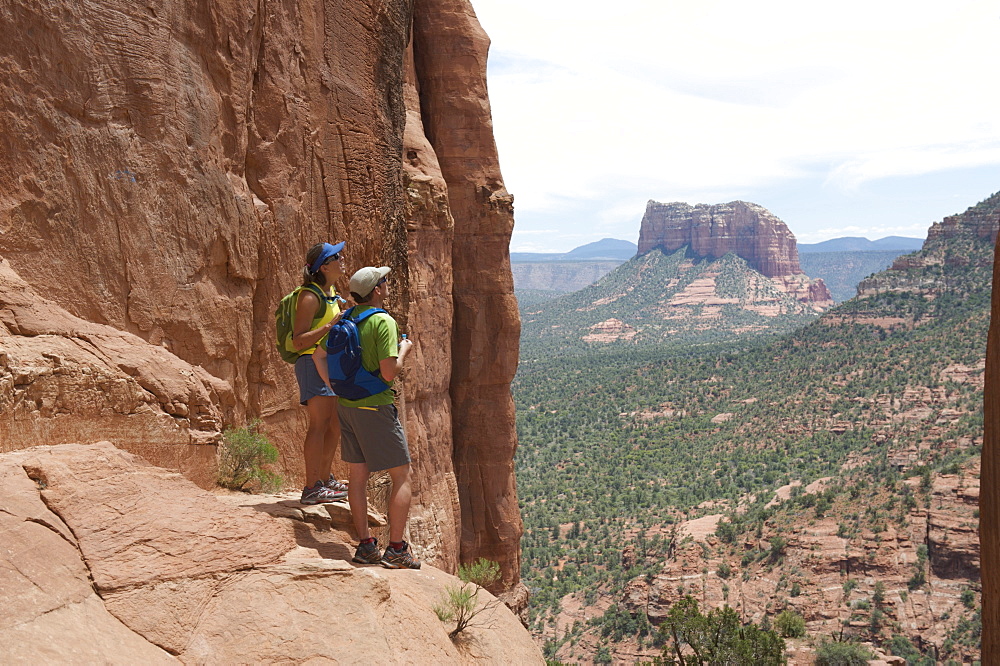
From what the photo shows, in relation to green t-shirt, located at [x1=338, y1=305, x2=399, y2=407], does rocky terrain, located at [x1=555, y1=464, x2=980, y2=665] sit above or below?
below

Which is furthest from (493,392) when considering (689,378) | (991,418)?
(689,378)

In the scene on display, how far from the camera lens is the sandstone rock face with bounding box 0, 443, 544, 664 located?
4.29 meters

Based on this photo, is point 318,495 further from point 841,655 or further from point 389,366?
point 841,655

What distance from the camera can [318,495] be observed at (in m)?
6.66

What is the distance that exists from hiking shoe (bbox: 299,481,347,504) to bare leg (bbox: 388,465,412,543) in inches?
27.0

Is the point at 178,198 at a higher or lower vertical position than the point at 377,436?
higher

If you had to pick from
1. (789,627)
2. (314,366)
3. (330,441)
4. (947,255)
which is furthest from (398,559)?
(947,255)

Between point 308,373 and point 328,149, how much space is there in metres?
4.25

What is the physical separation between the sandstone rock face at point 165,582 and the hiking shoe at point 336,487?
34.6 inches

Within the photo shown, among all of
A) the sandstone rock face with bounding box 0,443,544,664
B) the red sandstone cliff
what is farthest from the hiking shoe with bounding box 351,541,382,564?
the red sandstone cliff

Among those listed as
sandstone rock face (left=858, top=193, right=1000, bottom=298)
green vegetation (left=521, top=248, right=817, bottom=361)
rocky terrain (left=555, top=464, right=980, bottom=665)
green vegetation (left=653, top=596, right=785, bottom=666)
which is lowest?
rocky terrain (left=555, top=464, right=980, bottom=665)

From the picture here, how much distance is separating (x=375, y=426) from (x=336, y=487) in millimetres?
1006

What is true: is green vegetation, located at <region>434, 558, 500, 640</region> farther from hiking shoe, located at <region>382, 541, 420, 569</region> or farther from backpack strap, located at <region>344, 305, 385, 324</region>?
backpack strap, located at <region>344, 305, 385, 324</region>

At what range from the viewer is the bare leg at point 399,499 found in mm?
6211
